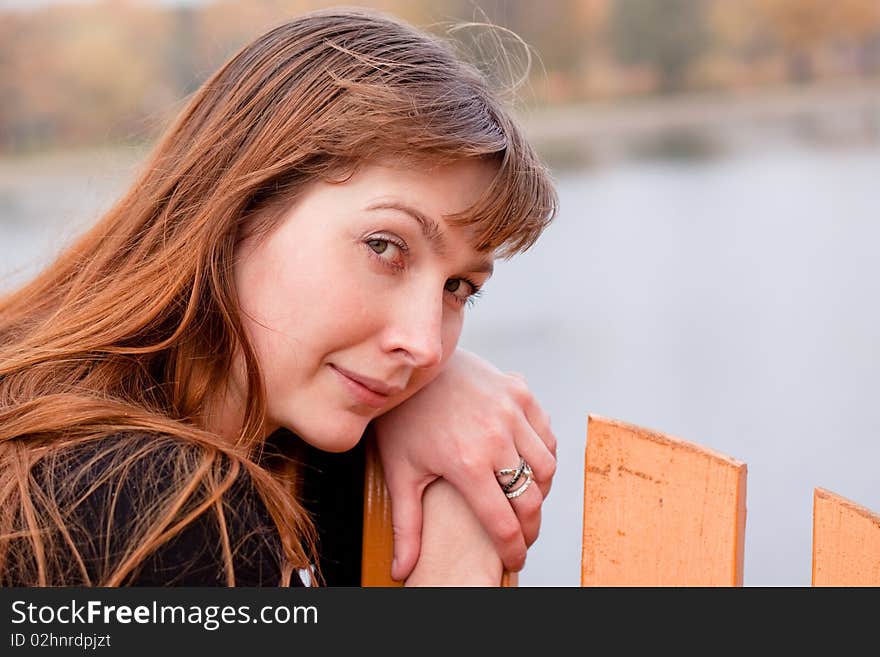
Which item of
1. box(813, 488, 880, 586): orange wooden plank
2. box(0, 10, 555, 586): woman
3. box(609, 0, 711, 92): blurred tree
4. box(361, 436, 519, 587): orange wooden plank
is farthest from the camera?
box(609, 0, 711, 92): blurred tree

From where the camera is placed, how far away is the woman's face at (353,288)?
1119 mm

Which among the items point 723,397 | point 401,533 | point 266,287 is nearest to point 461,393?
point 401,533

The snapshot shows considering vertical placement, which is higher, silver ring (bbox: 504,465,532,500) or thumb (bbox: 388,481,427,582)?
silver ring (bbox: 504,465,532,500)

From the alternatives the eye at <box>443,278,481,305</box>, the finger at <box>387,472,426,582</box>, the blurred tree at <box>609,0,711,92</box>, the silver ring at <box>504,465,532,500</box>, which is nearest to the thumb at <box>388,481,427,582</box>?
the finger at <box>387,472,426,582</box>

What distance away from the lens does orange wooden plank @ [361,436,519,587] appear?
1285 mm

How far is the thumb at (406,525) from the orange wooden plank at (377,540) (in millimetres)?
16

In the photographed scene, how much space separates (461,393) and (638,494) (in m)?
0.27

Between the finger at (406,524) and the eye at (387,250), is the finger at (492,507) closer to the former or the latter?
the finger at (406,524)

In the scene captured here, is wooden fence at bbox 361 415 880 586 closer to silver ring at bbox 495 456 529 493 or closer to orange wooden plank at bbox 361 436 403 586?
silver ring at bbox 495 456 529 493

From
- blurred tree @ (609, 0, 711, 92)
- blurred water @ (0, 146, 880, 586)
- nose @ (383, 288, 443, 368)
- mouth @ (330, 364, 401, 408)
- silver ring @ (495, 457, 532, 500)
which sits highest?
blurred tree @ (609, 0, 711, 92)

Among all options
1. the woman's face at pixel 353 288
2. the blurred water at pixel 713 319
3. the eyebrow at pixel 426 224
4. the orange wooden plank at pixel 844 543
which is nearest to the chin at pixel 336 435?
the woman's face at pixel 353 288

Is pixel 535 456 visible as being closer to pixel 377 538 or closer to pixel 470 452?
pixel 470 452

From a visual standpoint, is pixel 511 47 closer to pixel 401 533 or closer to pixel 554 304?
pixel 401 533

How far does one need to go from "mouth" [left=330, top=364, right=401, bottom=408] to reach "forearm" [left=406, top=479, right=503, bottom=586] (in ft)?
0.54
